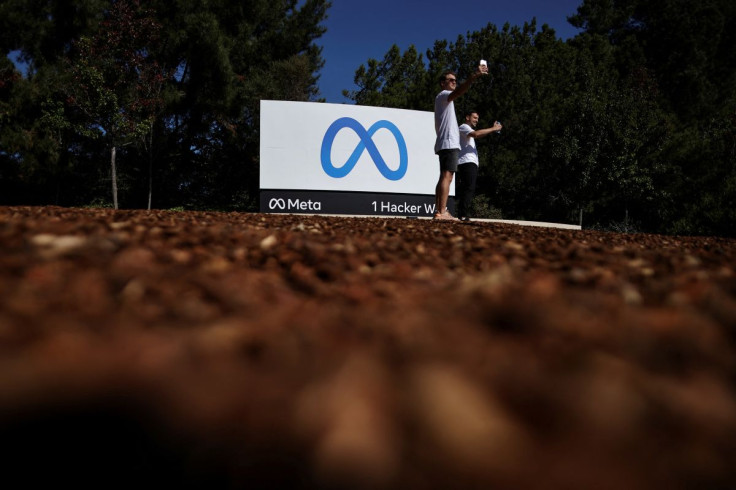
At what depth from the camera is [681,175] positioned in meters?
15.1

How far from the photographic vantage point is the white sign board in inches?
362

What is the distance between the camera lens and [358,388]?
1.46 ft

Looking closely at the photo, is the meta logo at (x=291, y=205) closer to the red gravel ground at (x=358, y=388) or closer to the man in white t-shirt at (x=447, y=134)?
the man in white t-shirt at (x=447, y=134)

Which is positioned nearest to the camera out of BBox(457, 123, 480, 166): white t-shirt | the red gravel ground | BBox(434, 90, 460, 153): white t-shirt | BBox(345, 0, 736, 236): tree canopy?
the red gravel ground

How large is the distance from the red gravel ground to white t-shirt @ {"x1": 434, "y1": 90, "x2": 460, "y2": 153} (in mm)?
4005

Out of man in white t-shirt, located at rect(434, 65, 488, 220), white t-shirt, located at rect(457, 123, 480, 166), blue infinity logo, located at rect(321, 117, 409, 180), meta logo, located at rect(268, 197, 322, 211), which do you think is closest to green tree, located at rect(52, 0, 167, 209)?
meta logo, located at rect(268, 197, 322, 211)

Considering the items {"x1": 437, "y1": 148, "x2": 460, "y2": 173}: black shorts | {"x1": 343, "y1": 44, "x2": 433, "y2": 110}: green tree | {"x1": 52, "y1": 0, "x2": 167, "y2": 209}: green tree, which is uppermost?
{"x1": 343, "y1": 44, "x2": 433, "y2": 110}: green tree

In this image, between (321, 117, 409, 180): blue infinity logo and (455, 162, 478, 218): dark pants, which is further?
(321, 117, 409, 180): blue infinity logo

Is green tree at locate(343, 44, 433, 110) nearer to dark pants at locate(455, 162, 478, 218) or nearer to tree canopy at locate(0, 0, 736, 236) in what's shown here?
tree canopy at locate(0, 0, 736, 236)

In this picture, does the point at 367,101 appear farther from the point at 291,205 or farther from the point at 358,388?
the point at 358,388

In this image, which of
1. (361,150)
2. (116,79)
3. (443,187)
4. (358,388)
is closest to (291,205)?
(361,150)

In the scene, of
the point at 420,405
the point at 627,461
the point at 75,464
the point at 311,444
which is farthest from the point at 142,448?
the point at 627,461

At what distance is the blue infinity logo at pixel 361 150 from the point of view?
9398mm

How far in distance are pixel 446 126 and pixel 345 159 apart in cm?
515
